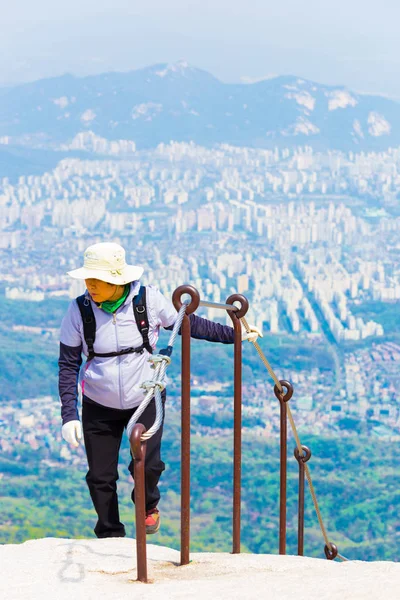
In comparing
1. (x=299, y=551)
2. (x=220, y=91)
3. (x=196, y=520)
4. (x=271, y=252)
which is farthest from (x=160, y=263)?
(x=299, y=551)

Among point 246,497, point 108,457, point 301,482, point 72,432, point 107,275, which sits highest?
point 107,275

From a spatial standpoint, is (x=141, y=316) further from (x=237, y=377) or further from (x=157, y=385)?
(x=157, y=385)

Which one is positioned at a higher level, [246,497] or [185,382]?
[185,382]

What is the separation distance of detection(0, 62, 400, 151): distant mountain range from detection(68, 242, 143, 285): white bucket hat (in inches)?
7321

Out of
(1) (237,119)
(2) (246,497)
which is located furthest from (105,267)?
(1) (237,119)

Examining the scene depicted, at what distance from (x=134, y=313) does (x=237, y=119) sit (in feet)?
632

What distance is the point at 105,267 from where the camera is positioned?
3.73 m

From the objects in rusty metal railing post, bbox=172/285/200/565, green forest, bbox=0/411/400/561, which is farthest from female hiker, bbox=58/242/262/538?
green forest, bbox=0/411/400/561

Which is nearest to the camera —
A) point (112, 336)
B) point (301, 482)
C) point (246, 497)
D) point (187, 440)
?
point (187, 440)

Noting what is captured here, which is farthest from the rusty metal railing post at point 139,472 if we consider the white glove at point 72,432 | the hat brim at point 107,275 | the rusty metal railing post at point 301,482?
the rusty metal railing post at point 301,482

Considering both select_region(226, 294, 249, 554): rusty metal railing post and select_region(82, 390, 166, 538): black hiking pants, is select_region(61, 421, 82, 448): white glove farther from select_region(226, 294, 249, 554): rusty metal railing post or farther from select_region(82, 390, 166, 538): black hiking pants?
select_region(226, 294, 249, 554): rusty metal railing post

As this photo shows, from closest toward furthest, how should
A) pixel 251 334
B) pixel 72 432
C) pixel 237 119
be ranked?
pixel 72 432, pixel 251 334, pixel 237 119

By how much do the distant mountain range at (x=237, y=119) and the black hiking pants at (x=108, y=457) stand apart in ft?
609

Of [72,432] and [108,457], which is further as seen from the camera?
[108,457]
